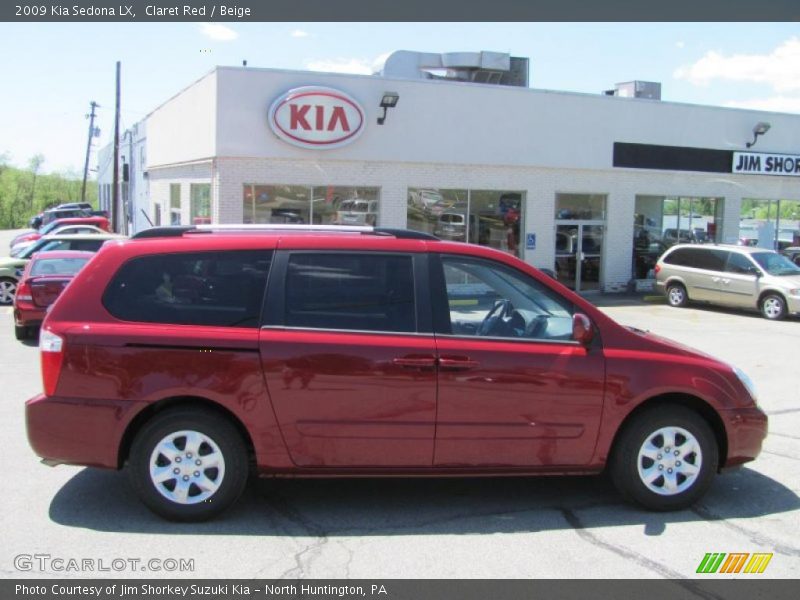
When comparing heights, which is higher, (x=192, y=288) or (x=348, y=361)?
(x=192, y=288)

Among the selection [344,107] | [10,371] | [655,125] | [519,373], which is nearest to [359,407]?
[519,373]

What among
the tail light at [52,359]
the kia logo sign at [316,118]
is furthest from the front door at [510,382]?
the kia logo sign at [316,118]

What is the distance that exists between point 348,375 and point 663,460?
2154 mm

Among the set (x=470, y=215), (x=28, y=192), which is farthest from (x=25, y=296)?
(x=28, y=192)

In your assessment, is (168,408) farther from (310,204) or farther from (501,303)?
(310,204)

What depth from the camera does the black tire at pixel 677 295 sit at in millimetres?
18688

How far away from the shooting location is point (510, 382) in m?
4.87

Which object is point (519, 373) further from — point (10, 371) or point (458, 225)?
point (458, 225)

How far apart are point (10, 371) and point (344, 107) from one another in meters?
9.96

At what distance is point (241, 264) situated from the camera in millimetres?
4926

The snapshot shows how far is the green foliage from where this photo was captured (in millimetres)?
83375

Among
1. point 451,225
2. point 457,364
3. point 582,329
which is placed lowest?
point 457,364

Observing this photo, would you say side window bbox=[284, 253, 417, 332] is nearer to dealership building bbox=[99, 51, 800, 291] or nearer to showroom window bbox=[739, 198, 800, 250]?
dealership building bbox=[99, 51, 800, 291]
